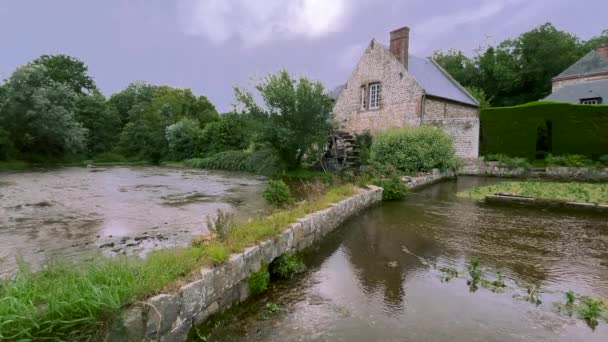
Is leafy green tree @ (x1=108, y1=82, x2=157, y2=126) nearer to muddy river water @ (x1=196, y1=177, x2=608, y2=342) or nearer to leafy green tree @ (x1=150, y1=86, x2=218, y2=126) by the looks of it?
leafy green tree @ (x1=150, y1=86, x2=218, y2=126)

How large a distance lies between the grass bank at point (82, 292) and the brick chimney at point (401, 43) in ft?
55.7

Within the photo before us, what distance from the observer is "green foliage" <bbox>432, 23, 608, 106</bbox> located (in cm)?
2933

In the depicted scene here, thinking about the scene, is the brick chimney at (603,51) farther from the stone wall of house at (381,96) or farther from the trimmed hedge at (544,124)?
the stone wall of house at (381,96)

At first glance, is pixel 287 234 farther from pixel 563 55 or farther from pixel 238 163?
pixel 563 55

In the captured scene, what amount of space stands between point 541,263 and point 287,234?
10.9ft

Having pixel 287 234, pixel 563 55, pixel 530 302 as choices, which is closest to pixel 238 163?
pixel 287 234

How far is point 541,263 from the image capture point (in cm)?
428

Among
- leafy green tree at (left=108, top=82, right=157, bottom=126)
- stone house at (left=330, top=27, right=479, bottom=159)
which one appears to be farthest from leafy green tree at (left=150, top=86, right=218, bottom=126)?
stone house at (left=330, top=27, right=479, bottom=159)

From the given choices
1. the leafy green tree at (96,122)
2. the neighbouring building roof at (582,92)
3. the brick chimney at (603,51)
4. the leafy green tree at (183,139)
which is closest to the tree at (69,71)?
the leafy green tree at (96,122)

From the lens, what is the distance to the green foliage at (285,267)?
3.83 metres

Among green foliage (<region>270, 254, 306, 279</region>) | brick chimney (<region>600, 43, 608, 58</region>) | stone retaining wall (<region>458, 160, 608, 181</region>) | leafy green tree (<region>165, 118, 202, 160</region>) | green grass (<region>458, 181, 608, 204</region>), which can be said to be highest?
brick chimney (<region>600, 43, 608, 58</region>)

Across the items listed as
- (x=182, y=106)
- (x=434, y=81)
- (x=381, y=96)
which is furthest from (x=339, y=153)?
(x=182, y=106)

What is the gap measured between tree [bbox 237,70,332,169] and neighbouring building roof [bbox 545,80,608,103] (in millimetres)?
16209

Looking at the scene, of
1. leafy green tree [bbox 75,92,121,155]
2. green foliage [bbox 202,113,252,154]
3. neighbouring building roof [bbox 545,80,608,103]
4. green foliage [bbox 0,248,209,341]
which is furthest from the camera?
leafy green tree [bbox 75,92,121,155]
